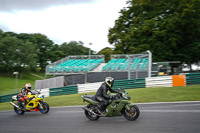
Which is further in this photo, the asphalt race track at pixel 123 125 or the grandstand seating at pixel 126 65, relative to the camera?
the grandstand seating at pixel 126 65

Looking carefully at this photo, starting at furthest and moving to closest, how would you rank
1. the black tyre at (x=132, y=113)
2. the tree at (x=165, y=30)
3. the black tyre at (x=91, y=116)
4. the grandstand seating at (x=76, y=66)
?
the grandstand seating at (x=76, y=66)
the tree at (x=165, y=30)
the black tyre at (x=91, y=116)
the black tyre at (x=132, y=113)

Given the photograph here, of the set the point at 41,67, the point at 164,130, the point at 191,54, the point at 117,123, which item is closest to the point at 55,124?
the point at 117,123

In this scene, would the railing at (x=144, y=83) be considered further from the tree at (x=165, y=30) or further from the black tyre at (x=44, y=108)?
the tree at (x=165, y=30)

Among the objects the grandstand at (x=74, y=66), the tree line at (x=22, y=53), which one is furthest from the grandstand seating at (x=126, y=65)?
the tree line at (x=22, y=53)

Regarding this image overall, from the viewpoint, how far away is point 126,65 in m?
24.9

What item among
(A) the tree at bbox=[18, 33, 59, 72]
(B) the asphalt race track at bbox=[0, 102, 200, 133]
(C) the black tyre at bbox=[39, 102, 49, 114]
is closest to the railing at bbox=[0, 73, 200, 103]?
(C) the black tyre at bbox=[39, 102, 49, 114]

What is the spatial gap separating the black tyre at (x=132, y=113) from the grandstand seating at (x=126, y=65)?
10774 millimetres

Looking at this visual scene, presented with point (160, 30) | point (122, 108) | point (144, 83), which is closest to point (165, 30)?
point (160, 30)

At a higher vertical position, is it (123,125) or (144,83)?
(144,83)

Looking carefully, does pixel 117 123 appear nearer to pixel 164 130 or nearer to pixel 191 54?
pixel 164 130

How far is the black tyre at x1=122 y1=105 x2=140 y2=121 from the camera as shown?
725cm

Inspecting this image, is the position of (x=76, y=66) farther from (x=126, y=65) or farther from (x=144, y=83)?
(x=144, y=83)

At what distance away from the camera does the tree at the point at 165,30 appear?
25516 mm

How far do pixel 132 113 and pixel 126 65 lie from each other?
17766 mm
